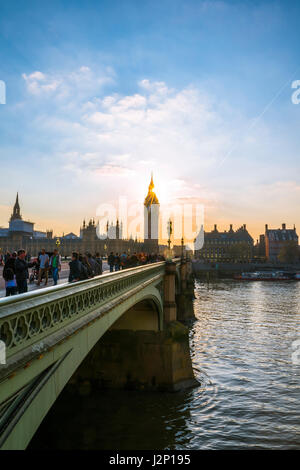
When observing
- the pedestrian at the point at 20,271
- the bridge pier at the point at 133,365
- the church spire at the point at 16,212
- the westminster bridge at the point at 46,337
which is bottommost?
the bridge pier at the point at 133,365

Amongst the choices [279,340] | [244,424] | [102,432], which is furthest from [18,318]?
[279,340]

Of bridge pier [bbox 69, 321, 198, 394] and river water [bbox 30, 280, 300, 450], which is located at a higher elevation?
bridge pier [bbox 69, 321, 198, 394]

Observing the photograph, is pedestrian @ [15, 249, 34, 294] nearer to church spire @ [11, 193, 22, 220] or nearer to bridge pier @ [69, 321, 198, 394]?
bridge pier @ [69, 321, 198, 394]

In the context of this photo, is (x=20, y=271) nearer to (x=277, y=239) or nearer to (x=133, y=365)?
(x=133, y=365)

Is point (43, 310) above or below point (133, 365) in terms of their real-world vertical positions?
above

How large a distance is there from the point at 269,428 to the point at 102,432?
704cm

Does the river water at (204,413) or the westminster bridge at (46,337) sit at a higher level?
the westminster bridge at (46,337)

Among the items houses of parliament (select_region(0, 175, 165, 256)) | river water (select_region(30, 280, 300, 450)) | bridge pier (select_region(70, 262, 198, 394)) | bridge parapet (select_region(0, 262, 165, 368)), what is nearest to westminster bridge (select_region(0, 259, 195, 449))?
bridge parapet (select_region(0, 262, 165, 368))

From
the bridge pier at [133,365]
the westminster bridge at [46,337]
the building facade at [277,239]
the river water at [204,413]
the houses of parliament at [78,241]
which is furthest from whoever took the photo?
the building facade at [277,239]

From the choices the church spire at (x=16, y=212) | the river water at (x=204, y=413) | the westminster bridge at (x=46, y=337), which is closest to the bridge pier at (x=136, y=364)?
the river water at (x=204, y=413)

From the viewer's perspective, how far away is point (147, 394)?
1895cm

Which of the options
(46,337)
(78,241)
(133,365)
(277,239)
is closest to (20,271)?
(46,337)

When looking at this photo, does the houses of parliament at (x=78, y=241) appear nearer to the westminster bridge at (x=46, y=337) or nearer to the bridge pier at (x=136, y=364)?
the bridge pier at (x=136, y=364)
